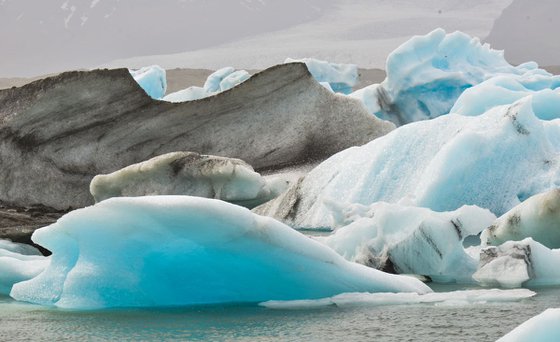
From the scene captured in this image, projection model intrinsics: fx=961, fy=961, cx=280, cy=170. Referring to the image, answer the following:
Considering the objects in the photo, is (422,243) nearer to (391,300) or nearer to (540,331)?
(391,300)

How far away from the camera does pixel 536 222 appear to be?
6742 mm

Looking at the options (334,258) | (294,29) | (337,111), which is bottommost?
(334,258)

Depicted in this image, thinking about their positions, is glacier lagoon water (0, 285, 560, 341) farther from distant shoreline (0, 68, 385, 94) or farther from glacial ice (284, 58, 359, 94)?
distant shoreline (0, 68, 385, 94)

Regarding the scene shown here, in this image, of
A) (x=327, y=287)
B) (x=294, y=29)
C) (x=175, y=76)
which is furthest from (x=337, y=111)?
(x=294, y=29)

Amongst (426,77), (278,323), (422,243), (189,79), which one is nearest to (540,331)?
(278,323)

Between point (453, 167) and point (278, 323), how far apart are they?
181 inches

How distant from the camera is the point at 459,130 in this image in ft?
30.0

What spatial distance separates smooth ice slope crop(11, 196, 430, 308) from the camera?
4.66 meters

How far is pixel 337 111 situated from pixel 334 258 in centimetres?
779

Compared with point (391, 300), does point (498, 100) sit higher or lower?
higher

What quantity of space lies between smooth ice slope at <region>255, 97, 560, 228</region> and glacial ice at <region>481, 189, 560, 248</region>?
169cm

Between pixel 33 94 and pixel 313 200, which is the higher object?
pixel 33 94

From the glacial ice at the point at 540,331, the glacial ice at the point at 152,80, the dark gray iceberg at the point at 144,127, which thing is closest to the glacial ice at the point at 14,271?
the glacial ice at the point at 540,331

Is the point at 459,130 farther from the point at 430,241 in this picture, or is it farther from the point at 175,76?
the point at 175,76
